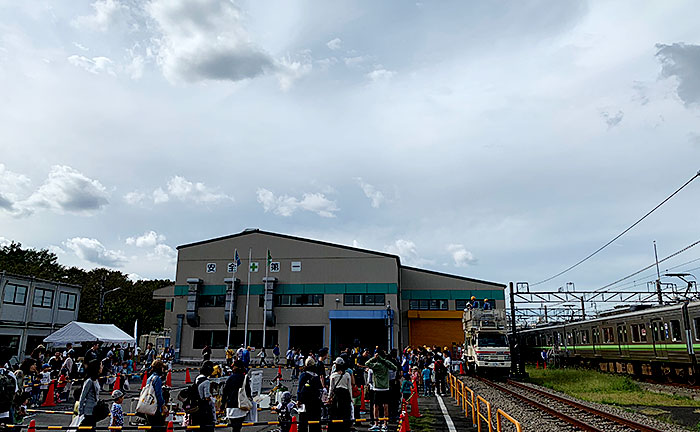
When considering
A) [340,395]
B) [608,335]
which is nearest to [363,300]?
[608,335]

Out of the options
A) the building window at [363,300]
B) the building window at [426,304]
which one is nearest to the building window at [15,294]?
the building window at [363,300]

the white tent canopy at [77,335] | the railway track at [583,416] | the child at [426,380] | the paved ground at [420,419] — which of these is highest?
the white tent canopy at [77,335]

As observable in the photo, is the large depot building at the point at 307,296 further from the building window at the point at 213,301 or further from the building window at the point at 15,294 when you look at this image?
the building window at the point at 15,294

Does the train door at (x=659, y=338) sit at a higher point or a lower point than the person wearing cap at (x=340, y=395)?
higher

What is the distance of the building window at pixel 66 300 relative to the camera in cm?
3622

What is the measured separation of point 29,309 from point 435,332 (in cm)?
3219

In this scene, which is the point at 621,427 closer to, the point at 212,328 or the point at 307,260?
the point at 307,260

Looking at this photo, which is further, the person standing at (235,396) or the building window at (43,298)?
the building window at (43,298)

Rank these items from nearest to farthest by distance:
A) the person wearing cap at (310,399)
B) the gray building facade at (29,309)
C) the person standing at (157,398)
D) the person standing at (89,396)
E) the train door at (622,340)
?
the person standing at (89,396)
the person standing at (157,398)
the person wearing cap at (310,399)
the train door at (622,340)
the gray building facade at (29,309)

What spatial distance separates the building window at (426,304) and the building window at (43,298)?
2956cm

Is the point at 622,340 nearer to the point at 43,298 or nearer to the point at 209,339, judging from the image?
the point at 209,339

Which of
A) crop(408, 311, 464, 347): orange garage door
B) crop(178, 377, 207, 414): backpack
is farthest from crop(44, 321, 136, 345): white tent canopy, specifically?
crop(408, 311, 464, 347): orange garage door

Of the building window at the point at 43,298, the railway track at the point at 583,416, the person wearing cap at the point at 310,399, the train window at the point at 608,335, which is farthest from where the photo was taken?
the building window at the point at 43,298

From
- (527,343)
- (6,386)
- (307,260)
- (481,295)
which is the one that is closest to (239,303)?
(307,260)
